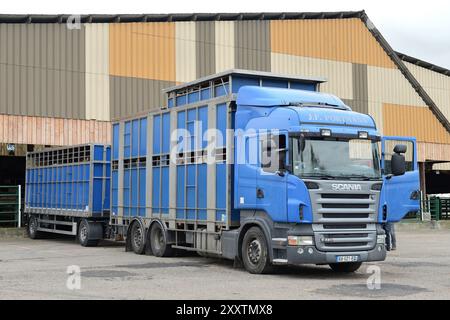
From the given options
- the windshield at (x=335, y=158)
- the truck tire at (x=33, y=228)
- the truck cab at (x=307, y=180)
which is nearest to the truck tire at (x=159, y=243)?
the truck cab at (x=307, y=180)

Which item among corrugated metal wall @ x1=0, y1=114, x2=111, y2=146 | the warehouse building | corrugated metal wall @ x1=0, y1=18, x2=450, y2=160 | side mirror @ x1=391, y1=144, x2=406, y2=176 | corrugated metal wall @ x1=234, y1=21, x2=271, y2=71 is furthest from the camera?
corrugated metal wall @ x1=234, y1=21, x2=271, y2=71

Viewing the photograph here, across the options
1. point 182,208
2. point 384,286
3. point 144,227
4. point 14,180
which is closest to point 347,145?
point 384,286

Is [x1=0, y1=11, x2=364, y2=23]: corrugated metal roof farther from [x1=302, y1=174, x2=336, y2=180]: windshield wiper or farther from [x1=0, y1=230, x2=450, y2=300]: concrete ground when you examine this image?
[x1=302, y1=174, x2=336, y2=180]: windshield wiper

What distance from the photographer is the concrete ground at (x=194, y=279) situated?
1078 cm

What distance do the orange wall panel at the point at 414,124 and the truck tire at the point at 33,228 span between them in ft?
65.5

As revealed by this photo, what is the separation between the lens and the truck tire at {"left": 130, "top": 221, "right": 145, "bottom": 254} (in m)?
17.8

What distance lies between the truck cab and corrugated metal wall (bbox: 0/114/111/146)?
14.5 m

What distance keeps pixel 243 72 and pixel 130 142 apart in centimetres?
500

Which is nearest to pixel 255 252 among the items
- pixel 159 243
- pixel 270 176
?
pixel 270 176

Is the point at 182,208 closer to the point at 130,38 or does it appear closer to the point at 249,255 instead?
the point at 249,255

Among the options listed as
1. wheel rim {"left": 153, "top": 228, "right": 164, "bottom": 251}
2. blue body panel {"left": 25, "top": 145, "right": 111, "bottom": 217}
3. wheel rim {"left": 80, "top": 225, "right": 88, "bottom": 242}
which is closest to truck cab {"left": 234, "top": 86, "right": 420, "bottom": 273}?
wheel rim {"left": 153, "top": 228, "right": 164, "bottom": 251}

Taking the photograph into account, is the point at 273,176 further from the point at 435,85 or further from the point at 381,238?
the point at 435,85

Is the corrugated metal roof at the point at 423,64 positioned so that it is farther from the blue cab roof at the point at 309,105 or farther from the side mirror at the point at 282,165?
the side mirror at the point at 282,165

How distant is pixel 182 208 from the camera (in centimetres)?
1620
